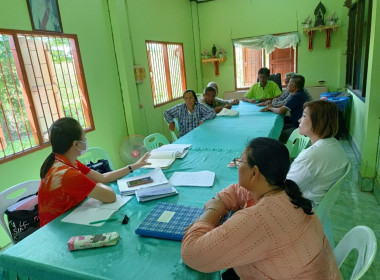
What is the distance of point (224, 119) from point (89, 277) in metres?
2.88

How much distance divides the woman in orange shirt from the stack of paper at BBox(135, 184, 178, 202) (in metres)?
0.14

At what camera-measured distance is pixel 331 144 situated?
1.46 m

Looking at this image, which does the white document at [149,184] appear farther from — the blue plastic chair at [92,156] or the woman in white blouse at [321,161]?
the woman in white blouse at [321,161]

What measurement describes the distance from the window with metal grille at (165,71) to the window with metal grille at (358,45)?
126 inches

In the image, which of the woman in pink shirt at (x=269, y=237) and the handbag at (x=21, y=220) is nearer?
the woman in pink shirt at (x=269, y=237)

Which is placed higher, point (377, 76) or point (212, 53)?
point (212, 53)

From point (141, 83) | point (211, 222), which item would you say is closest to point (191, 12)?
point (141, 83)

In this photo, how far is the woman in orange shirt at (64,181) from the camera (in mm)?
1356

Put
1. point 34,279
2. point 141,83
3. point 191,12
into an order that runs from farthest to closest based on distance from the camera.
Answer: point 191,12, point 141,83, point 34,279

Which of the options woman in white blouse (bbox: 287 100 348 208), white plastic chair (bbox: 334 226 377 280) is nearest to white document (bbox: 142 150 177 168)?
woman in white blouse (bbox: 287 100 348 208)

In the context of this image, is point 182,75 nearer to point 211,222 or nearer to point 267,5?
point 267,5

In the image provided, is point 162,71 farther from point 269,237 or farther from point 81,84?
point 269,237

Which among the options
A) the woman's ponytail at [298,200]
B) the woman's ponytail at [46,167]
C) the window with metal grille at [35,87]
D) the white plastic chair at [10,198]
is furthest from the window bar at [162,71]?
the woman's ponytail at [298,200]

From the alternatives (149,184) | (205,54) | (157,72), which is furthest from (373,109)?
(205,54)
